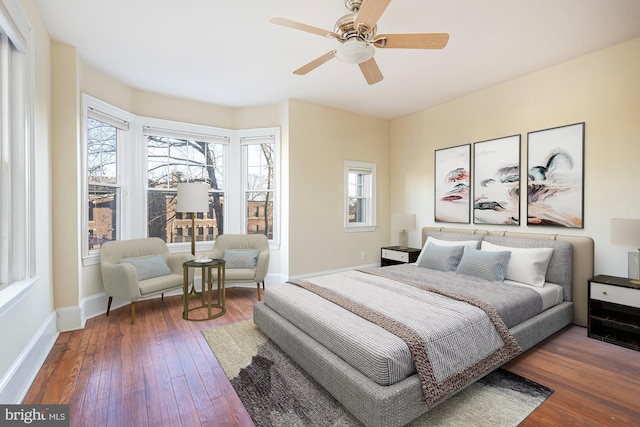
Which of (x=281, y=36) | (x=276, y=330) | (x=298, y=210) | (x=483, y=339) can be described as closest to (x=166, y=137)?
(x=298, y=210)

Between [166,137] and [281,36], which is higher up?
[281,36]

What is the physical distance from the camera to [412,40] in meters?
2.08

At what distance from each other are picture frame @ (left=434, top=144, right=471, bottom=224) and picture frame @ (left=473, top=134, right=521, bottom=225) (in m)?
0.12

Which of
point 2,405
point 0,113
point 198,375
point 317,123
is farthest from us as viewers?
point 317,123

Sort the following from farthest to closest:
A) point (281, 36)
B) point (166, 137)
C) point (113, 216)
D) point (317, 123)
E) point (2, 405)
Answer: point (317, 123)
point (166, 137)
point (113, 216)
point (281, 36)
point (2, 405)

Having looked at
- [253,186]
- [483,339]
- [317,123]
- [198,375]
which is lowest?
[198,375]

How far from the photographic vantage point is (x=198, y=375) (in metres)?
2.25

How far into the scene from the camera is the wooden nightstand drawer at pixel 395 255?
4.59 metres

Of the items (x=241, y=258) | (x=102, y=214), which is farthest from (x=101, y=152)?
(x=241, y=258)

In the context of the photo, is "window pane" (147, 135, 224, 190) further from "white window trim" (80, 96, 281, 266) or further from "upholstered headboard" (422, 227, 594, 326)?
"upholstered headboard" (422, 227, 594, 326)

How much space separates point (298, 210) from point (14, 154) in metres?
3.03

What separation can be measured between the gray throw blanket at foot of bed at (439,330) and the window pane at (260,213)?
2214 mm

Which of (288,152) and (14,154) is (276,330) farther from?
(288,152)

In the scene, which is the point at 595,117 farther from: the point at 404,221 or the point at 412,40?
the point at 404,221
